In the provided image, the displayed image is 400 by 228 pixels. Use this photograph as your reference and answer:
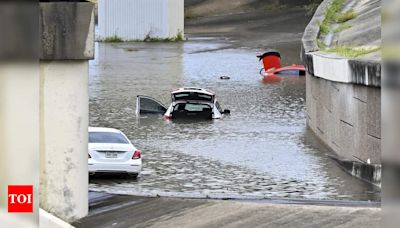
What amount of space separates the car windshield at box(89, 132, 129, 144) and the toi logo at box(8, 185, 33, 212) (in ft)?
38.2

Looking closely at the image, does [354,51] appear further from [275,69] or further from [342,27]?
[275,69]

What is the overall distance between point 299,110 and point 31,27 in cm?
3053

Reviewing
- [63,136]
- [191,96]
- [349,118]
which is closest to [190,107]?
[191,96]

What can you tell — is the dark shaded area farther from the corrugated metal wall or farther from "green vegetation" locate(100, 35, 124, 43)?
"green vegetation" locate(100, 35, 124, 43)

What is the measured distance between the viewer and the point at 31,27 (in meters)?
8.12

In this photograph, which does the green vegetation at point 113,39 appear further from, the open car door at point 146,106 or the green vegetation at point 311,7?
the open car door at point 146,106

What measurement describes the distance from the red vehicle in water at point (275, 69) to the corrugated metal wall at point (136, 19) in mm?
17593

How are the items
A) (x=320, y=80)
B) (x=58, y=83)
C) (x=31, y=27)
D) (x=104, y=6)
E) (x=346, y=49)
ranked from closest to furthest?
1. (x=31, y=27)
2. (x=58, y=83)
3. (x=346, y=49)
4. (x=320, y=80)
5. (x=104, y=6)

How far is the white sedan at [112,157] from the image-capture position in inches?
787

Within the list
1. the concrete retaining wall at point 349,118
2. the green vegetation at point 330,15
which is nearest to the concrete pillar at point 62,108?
the concrete retaining wall at point 349,118

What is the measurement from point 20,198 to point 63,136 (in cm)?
169

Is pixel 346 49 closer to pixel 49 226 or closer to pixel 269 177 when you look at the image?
pixel 269 177

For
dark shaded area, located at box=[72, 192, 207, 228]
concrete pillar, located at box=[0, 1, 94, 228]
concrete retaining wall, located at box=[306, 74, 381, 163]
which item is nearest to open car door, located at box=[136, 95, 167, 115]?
concrete retaining wall, located at box=[306, 74, 381, 163]

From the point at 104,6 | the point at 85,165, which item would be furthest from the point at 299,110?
the point at 104,6
